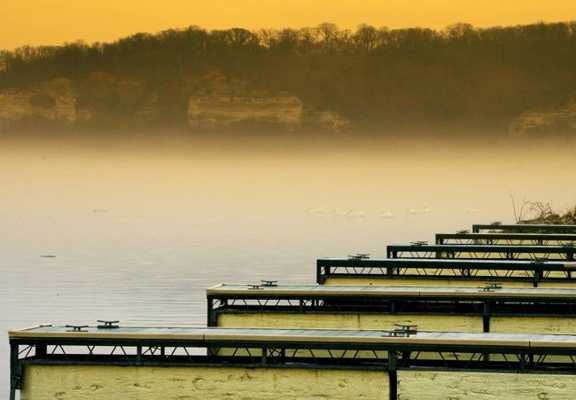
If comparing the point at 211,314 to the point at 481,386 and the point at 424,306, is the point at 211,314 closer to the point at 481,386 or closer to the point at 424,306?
the point at 424,306

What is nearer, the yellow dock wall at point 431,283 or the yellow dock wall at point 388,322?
the yellow dock wall at point 388,322

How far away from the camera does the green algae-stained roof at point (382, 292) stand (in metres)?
34.9

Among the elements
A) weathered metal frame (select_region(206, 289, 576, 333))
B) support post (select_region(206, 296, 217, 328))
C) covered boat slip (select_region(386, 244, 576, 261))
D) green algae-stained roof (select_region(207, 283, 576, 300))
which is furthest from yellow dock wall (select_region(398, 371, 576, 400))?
covered boat slip (select_region(386, 244, 576, 261))

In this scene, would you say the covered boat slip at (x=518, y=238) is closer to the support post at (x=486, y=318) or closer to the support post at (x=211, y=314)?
the support post at (x=211, y=314)

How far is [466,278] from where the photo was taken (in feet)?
144

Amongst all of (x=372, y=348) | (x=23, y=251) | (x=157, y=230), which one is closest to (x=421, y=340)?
(x=372, y=348)

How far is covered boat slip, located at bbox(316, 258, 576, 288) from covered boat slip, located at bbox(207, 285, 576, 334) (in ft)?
21.1

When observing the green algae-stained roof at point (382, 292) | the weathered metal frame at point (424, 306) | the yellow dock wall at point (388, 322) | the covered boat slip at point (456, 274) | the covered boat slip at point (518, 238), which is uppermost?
the covered boat slip at point (518, 238)

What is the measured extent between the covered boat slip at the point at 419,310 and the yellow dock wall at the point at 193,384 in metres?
7.47

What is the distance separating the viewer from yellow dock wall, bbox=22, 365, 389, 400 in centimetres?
2706

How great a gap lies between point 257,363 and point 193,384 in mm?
1117

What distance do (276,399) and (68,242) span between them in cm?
13427

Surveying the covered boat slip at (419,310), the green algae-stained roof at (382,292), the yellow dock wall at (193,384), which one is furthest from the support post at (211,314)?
the yellow dock wall at (193,384)

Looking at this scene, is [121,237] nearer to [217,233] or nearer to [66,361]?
[217,233]
